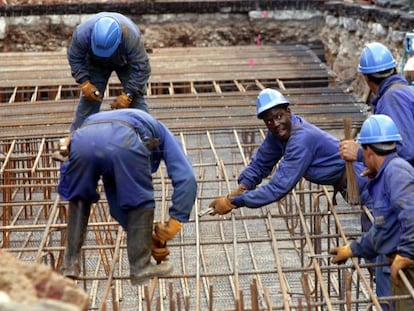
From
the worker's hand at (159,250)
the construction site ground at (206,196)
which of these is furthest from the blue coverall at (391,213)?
the worker's hand at (159,250)

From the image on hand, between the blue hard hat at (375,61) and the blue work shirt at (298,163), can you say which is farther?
the blue hard hat at (375,61)

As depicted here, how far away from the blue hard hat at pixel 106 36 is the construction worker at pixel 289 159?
1402 millimetres

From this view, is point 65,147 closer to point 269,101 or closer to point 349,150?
point 269,101

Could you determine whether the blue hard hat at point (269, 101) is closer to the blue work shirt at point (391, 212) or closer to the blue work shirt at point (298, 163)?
the blue work shirt at point (298, 163)

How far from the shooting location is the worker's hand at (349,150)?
211 inches

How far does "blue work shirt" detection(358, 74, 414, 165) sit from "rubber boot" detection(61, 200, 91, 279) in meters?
1.97

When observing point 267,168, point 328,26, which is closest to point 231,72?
point 328,26

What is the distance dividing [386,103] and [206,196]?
3342 millimetres

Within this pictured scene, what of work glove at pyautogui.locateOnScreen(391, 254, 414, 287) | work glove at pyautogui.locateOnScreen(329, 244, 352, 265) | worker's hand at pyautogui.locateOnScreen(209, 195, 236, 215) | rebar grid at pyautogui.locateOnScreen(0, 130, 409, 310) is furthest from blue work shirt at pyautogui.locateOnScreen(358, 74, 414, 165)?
worker's hand at pyautogui.locateOnScreen(209, 195, 236, 215)

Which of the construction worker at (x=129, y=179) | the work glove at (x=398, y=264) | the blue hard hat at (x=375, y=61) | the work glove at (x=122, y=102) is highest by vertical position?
the work glove at (x=122, y=102)

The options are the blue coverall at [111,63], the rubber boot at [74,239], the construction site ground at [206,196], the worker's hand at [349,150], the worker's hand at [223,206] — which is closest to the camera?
the rubber boot at [74,239]

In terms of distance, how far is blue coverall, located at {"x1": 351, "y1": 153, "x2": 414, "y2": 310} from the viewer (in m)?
4.65

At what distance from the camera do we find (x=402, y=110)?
18.4 feet

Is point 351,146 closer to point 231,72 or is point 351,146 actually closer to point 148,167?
point 148,167
